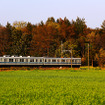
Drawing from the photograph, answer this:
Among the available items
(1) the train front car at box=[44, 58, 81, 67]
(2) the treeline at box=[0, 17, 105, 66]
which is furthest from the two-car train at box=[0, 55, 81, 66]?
(2) the treeline at box=[0, 17, 105, 66]

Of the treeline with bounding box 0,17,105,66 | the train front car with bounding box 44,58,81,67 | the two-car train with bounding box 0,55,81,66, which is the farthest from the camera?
the treeline with bounding box 0,17,105,66

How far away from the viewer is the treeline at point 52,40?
89.5 m

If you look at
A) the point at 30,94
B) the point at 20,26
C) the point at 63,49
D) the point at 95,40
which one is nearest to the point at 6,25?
the point at 20,26

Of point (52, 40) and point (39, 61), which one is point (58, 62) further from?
point (52, 40)

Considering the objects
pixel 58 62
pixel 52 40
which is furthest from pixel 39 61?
pixel 52 40

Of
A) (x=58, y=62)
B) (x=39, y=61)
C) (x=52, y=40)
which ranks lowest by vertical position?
(x=58, y=62)

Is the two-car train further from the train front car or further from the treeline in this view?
the treeline

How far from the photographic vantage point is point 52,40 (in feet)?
310

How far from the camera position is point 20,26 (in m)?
116

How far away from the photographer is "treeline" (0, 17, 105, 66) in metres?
89.5

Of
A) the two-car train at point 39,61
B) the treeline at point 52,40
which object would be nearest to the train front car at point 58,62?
the two-car train at point 39,61

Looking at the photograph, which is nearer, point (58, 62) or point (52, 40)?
point (58, 62)

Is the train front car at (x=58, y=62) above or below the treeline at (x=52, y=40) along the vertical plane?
below

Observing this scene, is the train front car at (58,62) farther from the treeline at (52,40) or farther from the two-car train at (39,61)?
the treeline at (52,40)
